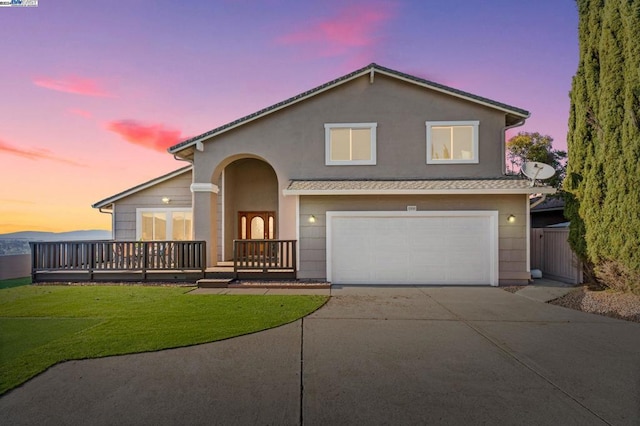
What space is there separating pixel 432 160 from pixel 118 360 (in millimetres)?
9758

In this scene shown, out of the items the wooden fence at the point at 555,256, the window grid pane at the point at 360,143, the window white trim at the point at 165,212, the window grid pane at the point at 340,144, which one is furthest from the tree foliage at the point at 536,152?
the window white trim at the point at 165,212

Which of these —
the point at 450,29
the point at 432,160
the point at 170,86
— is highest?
the point at 450,29

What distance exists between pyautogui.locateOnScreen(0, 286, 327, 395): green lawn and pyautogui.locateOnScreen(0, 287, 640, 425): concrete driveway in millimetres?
406

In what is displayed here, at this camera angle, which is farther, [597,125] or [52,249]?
[52,249]

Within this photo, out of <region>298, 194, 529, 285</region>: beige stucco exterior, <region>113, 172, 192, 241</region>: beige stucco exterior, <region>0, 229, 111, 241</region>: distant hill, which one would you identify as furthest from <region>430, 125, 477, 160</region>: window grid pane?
<region>0, 229, 111, 241</region>: distant hill

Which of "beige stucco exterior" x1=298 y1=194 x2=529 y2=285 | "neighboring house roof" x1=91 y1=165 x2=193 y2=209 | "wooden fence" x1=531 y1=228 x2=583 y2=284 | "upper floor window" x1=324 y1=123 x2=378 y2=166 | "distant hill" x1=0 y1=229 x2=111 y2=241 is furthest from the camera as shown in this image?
"distant hill" x1=0 y1=229 x2=111 y2=241

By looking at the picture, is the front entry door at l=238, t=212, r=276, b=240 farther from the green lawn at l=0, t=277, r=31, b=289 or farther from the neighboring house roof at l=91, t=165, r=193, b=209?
the green lawn at l=0, t=277, r=31, b=289

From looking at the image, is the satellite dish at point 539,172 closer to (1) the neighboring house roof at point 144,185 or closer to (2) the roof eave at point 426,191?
(2) the roof eave at point 426,191

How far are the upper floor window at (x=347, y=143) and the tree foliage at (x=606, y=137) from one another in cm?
594

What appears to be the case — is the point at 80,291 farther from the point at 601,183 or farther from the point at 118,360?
the point at 601,183

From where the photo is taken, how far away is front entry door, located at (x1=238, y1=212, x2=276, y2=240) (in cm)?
1308

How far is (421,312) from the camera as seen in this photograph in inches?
261

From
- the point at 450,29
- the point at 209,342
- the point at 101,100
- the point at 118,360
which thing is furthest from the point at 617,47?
the point at 101,100

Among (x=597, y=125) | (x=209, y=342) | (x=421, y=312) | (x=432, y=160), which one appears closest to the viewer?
(x=209, y=342)
